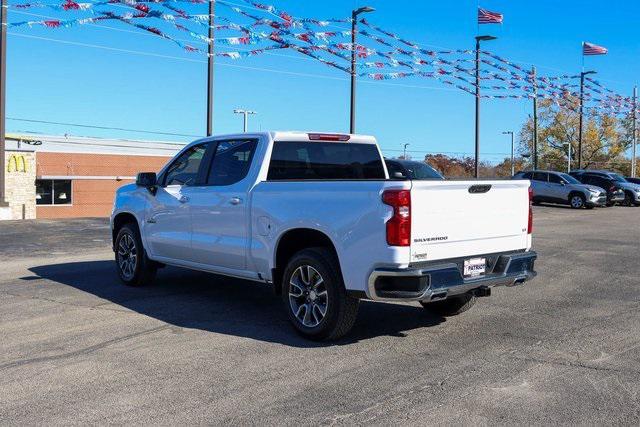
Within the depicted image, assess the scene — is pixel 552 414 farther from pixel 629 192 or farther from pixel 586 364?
pixel 629 192

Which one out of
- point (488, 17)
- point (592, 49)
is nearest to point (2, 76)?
point (488, 17)

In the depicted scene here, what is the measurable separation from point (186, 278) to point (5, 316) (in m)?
2.85

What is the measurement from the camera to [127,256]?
9.12 meters

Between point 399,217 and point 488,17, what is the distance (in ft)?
87.6

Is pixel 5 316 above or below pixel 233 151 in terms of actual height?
below

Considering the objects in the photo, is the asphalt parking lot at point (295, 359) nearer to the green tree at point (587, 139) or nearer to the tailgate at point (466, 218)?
the tailgate at point (466, 218)

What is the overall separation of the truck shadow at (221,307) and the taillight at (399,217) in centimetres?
123

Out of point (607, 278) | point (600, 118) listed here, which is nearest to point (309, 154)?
point (607, 278)

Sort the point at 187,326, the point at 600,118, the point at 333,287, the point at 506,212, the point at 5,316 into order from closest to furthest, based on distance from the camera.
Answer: the point at 333,287, the point at 506,212, the point at 187,326, the point at 5,316, the point at 600,118

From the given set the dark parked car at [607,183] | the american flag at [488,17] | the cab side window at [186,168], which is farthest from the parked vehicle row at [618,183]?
the cab side window at [186,168]

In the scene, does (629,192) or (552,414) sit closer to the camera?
(552,414)

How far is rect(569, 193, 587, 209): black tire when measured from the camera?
30594 millimetres

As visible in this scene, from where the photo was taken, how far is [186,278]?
31.8 feet

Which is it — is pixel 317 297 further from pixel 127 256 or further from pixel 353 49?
pixel 353 49
